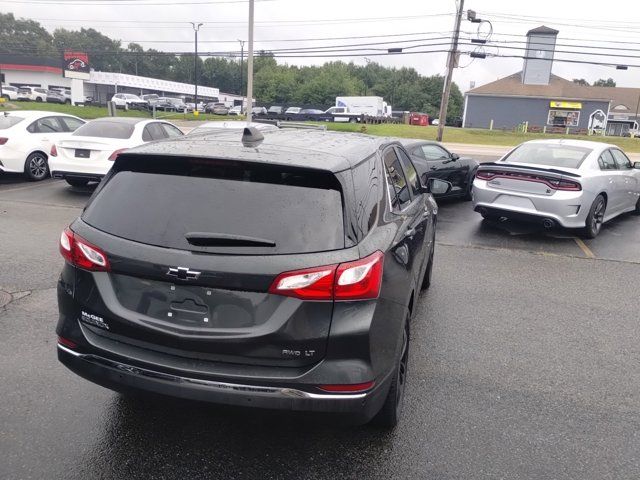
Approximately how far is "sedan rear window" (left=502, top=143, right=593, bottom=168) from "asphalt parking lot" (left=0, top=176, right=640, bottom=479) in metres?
3.42

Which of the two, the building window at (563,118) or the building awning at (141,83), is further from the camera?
the building awning at (141,83)

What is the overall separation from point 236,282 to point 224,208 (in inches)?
15.4

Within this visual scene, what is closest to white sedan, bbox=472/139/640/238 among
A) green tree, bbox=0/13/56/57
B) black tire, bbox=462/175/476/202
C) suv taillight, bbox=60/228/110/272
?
black tire, bbox=462/175/476/202

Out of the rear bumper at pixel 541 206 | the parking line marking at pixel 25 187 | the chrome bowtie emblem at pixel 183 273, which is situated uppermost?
the chrome bowtie emblem at pixel 183 273

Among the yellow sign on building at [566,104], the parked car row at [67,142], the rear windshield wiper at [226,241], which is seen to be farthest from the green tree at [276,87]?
the rear windshield wiper at [226,241]

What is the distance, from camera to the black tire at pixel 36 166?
37.8 ft

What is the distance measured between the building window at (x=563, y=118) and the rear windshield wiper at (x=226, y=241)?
69436 mm

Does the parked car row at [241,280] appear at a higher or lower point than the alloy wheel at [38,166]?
higher

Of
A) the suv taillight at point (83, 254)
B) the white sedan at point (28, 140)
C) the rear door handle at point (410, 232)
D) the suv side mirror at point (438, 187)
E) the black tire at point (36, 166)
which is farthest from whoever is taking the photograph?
the black tire at point (36, 166)

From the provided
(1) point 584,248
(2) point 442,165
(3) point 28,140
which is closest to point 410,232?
(1) point 584,248

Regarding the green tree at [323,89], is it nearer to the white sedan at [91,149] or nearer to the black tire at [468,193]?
the black tire at [468,193]

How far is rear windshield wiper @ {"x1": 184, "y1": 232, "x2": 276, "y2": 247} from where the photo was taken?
245 centimetres

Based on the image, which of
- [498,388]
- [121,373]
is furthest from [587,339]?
[121,373]

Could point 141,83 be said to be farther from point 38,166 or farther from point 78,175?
point 78,175
